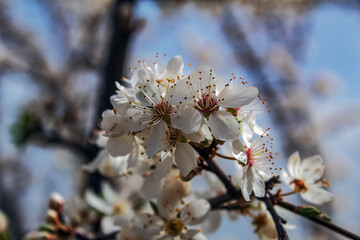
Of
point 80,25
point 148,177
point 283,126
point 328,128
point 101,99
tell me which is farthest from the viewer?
point 328,128

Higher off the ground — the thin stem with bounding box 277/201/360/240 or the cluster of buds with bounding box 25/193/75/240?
the cluster of buds with bounding box 25/193/75/240

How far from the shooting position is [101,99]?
1647 millimetres

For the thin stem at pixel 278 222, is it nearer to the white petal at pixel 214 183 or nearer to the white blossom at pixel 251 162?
the white blossom at pixel 251 162

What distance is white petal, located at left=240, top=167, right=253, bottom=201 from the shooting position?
1.76 feet

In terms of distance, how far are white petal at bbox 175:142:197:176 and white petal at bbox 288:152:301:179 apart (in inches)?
10.9

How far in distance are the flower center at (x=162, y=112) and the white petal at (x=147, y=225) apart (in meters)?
0.24

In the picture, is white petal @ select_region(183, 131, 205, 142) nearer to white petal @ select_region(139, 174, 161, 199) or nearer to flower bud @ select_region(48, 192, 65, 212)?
white petal @ select_region(139, 174, 161, 199)

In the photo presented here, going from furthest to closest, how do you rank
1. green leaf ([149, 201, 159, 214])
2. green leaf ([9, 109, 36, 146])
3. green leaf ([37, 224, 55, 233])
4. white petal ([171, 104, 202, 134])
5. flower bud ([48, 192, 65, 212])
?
green leaf ([9, 109, 36, 146]), flower bud ([48, 192, 65, 212]), green leaf ([37, 224, 55, 233]), green leaf ([149, 201, 159, 214]), white petal ([171, 104, 202, 134])

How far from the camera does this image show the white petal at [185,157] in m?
0.54

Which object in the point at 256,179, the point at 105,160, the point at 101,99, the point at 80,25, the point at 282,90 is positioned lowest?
the point at 256,179

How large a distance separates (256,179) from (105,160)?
387 millimetres

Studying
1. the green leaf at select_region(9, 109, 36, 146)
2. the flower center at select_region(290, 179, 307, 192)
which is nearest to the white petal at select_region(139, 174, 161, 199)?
the flower center at select_region(290, 179, 307, 192)

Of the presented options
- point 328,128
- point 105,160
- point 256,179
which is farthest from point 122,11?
point 328,128

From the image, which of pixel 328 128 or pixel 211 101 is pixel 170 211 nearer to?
pixel 211 101
